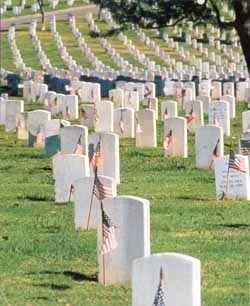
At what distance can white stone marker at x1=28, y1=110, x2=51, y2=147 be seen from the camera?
2331 centimetres

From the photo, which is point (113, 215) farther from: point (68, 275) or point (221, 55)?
point (221, 55)

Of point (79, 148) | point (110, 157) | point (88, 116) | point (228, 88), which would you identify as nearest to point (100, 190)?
point (110, 157)

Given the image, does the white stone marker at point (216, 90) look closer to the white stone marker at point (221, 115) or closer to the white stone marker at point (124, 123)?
the white stone marker at point (221, 115)

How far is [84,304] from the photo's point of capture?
1120 centimetres

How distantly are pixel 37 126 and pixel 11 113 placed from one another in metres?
3.33

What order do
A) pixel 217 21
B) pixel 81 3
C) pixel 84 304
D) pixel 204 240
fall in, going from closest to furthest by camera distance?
pixel 84 304
pixel 204 240
pixel 217 21
pixel 81 3

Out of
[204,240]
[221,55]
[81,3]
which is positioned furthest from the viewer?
[81,3]

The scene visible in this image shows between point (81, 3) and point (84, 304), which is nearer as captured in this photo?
point (84, 304)

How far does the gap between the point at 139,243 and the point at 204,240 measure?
243 cm

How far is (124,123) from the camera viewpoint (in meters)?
24.7

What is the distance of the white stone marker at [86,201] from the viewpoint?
13993 millimetres

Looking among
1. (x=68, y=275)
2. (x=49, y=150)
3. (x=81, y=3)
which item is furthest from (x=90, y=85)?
(x=81, y=3)

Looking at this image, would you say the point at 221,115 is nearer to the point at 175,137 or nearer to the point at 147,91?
the point at 175,137

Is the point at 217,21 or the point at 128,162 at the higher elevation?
the point at 217,21
